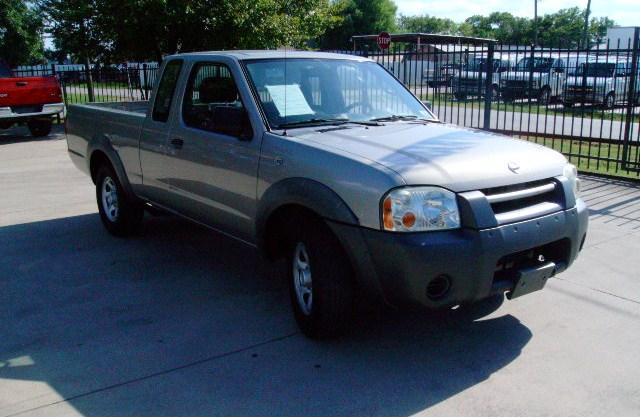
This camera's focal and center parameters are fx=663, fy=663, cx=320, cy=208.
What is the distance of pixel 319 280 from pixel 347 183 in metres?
0.62

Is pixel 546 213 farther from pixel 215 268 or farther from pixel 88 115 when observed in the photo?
pixel 88 115

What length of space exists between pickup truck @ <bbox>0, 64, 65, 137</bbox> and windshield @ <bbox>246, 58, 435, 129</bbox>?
11586 mm

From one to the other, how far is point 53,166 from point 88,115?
495cm

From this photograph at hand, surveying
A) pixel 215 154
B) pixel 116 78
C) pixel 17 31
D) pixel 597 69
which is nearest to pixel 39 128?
pixel 116 78

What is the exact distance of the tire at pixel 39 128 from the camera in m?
16.3

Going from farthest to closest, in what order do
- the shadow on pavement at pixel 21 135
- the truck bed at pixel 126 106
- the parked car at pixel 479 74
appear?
the shadow on pavement at pixel 21 135 → the parked car at pixel 479 74 → the truck bed at pixel 126 106

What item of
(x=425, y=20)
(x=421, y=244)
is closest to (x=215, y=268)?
(x=421, y=244)

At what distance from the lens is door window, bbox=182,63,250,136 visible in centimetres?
473

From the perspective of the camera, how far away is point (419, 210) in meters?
3.69

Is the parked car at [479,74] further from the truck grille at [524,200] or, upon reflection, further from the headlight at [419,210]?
the headlight at [419,210]

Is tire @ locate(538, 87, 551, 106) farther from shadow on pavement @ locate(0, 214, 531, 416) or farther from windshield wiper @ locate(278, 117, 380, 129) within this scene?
shadow on pavement @ locate(0, 214, 531, 416)

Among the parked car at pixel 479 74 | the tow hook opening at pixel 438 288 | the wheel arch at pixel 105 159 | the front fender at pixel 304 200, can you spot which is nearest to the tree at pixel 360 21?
the parked car at pixel 479 74

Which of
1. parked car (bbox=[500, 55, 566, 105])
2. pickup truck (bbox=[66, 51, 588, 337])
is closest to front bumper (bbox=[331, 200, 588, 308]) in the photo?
pickup truck (bbox=[66, 51, 588, 337])

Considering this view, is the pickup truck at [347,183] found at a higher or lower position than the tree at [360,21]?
lower
